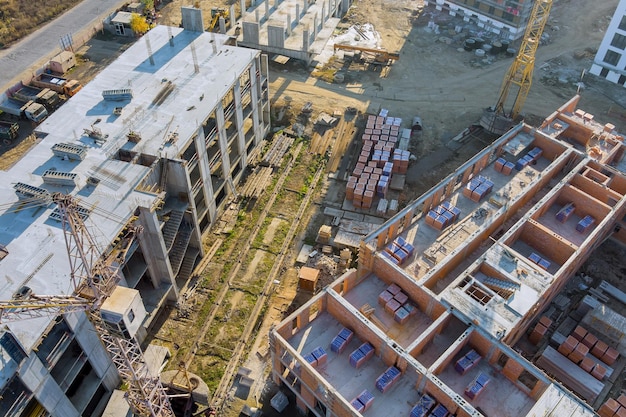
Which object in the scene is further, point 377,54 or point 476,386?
point 377,54

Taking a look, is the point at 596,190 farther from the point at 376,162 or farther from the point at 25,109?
the point at 25,109

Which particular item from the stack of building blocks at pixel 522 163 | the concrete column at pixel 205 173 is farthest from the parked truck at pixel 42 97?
the stack of building blocks at pixel 522 163

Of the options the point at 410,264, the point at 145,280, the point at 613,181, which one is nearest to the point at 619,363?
the point at 613,181

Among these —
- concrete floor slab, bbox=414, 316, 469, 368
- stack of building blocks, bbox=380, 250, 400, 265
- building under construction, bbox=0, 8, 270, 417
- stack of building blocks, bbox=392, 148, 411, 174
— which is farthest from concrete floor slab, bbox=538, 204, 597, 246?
building under construction, bbox=0, 8, 270, 417

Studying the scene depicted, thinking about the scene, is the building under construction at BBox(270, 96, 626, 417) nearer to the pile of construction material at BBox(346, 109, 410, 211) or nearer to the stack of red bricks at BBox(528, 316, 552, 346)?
the stack of red bricks at BBox(528, 316, 552, 346)

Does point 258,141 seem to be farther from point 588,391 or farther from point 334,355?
point 588,391

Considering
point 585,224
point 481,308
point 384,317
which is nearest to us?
point 481,308

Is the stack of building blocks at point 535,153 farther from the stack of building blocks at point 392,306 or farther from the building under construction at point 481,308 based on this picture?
the stack of building blocks at point 392,306

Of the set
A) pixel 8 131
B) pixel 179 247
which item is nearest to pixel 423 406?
pixel 179 247
